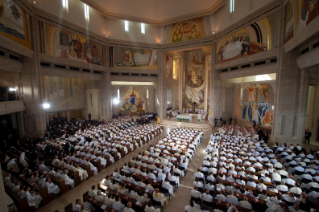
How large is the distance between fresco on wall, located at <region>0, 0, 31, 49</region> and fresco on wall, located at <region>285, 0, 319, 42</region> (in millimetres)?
16602

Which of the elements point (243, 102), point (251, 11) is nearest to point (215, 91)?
point (243, 102)

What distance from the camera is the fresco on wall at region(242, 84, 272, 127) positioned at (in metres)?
13.2

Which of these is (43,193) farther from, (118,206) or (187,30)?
(187,30)

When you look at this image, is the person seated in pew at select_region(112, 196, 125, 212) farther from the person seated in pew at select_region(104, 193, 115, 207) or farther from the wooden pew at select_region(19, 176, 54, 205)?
the wooden pew at select_region(19, 176, 54, 205)

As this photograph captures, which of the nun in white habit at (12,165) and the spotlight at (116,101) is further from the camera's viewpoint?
the spotlight at (116,101)

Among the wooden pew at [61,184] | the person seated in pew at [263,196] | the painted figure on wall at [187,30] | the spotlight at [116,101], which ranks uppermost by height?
the painted figure on wall at [187,30]

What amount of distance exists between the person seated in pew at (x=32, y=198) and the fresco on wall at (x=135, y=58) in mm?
16232

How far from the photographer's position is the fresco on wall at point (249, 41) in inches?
435

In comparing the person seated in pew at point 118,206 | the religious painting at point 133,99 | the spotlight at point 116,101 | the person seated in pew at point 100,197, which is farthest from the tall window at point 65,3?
the person seated in pew at point 118,206

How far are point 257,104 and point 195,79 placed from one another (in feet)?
37.9

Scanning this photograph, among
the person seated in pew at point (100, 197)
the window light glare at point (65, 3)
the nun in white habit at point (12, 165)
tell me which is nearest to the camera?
the person seated in pew at point (100, 197)

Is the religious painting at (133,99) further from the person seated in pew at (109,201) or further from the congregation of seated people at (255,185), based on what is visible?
the person seated in pew at (109,201)

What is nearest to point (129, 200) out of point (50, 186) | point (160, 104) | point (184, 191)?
point (184, 191)

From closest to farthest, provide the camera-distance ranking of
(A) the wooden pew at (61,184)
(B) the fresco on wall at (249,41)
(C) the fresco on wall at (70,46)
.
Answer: (A) the wooden pew at (61,184) < (B) the fresco on wall at (249,41) < (C) the fresco on wall at (70,46)
